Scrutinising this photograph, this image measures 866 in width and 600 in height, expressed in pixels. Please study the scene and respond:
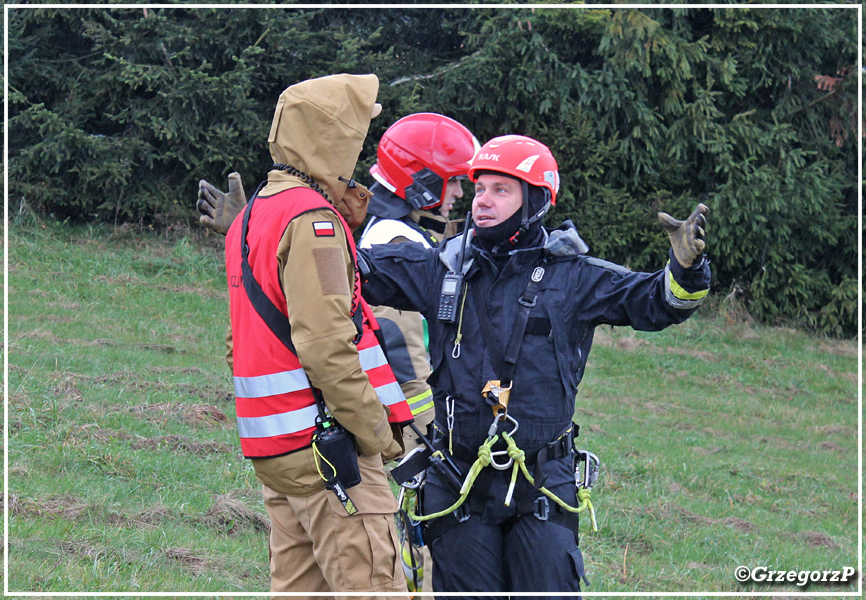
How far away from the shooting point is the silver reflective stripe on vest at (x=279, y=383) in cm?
290

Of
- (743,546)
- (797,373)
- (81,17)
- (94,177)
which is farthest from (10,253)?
(797,373)

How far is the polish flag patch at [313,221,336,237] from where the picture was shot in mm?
2854

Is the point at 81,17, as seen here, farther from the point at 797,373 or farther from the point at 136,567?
the point at 797,373

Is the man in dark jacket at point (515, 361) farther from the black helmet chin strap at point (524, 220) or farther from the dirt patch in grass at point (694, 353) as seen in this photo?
the dirt patch in grass at point (694, 353)

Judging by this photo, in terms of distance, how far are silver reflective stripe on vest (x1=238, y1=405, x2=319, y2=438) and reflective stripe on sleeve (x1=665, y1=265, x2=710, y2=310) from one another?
136cm

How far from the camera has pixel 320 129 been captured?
3051 millimetres

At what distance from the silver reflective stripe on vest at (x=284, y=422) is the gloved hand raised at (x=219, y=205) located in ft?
3.56

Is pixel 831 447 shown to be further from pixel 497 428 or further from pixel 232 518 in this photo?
pixel 497 428

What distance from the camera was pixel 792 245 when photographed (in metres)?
14.7

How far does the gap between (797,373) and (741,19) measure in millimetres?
5573

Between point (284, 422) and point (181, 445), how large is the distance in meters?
3.73

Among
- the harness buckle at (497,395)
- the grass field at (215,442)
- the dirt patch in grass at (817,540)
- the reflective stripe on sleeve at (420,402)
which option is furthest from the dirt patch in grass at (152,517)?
the dirt patch in grass at (817,540)

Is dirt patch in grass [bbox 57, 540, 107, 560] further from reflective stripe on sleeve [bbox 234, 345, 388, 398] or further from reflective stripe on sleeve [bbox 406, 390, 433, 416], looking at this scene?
reflective stripe on sleeve [bbox 234, 345, 388, 398]

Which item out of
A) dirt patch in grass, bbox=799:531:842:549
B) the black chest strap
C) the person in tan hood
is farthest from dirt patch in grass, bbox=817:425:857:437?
the person in tan hood
